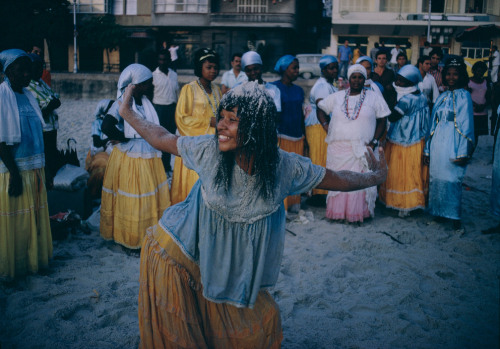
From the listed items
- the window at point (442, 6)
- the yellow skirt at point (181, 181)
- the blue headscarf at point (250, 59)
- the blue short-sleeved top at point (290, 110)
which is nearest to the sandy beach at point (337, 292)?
the yellow skirt at point (181, 181)

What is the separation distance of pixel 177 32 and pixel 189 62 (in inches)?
93.1

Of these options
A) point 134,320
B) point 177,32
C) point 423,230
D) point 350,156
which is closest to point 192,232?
point 134,320

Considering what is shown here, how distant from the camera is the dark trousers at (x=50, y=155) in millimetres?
4820

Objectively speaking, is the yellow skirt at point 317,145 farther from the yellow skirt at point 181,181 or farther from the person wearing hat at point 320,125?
the yellow skirt at point 181,181

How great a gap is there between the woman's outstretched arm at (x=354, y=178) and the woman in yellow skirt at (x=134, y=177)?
2.70 metres

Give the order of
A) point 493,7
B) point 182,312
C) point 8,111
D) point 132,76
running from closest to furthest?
point 182,312 → point 8,111 → point 132,76 → point 493,7

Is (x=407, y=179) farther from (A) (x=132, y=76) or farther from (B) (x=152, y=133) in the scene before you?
→ (B) (x=152, y=133)

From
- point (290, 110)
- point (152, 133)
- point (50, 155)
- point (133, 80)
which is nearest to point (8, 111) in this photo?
point (133, 80)

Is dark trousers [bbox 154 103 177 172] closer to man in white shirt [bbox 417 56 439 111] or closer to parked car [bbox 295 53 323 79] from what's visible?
man in white shirt [bbox 417 56 439 111]

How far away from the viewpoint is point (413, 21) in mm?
31328

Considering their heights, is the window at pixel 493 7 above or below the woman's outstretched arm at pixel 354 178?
above

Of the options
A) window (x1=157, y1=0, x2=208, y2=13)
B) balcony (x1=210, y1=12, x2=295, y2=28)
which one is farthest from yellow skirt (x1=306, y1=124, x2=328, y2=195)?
window (x1=157, y1=0, x2=208, y2=13)

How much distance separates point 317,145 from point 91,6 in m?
30.6

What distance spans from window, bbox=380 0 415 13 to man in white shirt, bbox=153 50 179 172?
91.0 ft
